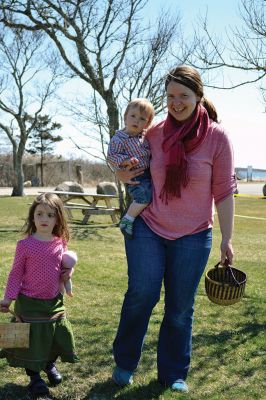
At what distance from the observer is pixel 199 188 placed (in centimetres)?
285

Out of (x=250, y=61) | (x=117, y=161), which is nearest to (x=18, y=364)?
(x=117, y=161)

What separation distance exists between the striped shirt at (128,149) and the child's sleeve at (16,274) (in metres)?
0.72

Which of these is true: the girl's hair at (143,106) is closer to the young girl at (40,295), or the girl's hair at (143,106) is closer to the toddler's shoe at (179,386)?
the young girl at (40,295)

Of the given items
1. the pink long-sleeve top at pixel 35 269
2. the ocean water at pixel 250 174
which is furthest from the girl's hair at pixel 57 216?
the ocean water at pixel 250 174

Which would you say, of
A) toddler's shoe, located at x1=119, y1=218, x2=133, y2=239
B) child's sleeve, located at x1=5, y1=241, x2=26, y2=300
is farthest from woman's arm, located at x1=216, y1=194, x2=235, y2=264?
child's sleeve, located at x1=5, y1=241, x2=26, y2=300

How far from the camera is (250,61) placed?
6.12m

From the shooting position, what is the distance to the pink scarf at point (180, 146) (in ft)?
9.09

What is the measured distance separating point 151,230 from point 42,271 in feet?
2.14

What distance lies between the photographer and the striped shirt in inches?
117

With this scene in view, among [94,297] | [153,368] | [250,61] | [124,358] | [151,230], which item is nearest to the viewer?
[151,230]

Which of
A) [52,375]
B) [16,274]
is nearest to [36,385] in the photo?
[52,375]

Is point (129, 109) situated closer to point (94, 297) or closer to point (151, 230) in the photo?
point (151, 230)

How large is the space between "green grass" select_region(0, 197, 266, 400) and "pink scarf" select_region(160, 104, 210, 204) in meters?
1.20

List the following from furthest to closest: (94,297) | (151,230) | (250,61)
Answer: (250,61)
(94,297)
(151,230)
